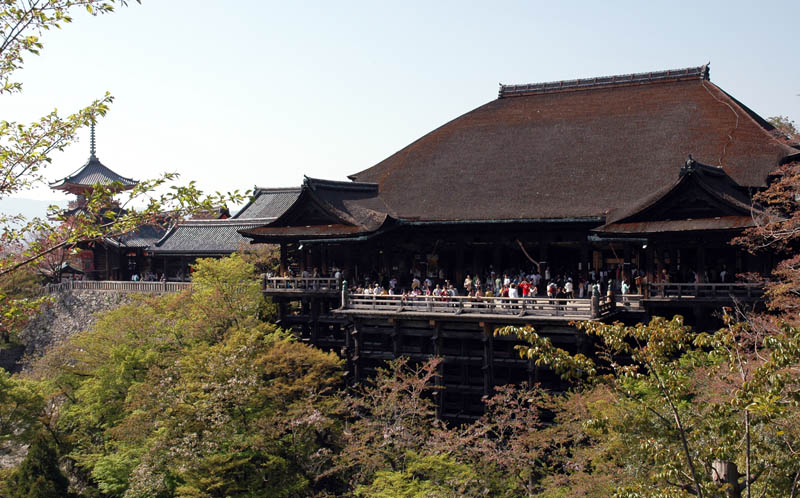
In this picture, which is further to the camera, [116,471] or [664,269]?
[664,269]

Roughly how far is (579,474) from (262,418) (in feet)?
31.1

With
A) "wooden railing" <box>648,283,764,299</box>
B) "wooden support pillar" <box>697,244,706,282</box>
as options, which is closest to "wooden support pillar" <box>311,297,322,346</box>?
"wooden railing" <box>648,283,764,299</box>

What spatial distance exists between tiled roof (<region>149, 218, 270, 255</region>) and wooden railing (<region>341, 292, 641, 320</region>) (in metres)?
17.9

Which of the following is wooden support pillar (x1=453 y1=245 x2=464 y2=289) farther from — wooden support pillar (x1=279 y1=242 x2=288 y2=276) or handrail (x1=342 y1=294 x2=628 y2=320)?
wooden support pillar (x1=279 y1=242 x2=288 y2=276)

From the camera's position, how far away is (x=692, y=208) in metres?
25.1

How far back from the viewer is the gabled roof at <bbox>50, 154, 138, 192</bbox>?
59.4 meters

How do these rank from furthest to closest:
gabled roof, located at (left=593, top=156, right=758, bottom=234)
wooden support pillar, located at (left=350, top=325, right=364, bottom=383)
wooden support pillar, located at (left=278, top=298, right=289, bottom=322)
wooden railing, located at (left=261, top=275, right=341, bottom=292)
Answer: wooden support pillar, located at (left=278, top=298, right=289, bottom=322) → wooden railing, located at (left=261, top=275, right=341, bottom=292) → wooden support pillar, located at (left=350, top=325, right=364, bottom=383) → gabled roof, located at (left=593, top=156, right=758, bottom=234)

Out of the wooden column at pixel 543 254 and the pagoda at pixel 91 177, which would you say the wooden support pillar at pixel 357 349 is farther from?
the pagoda at pixel 91 177

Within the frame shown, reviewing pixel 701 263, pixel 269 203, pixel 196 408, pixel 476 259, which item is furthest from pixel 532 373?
pixel 269 203

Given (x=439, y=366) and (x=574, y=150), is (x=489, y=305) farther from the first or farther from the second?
(x=574, y=150)

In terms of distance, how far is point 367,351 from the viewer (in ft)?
97.0

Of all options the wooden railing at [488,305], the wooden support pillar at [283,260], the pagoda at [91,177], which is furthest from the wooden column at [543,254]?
the pagoda at [91,177]

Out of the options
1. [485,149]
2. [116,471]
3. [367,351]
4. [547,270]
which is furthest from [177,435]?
[485,149]

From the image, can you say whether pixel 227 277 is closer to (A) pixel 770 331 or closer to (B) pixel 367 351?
(B) pixel 367 351
